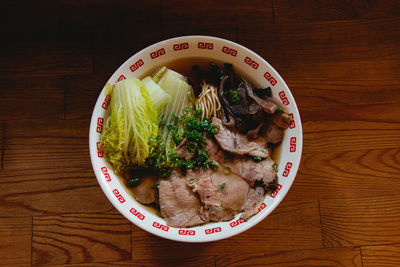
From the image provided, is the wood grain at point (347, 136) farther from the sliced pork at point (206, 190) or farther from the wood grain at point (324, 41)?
the sliced pork at point (206, 190)

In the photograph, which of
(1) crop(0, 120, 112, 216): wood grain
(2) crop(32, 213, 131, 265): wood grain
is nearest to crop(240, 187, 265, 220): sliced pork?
(2) crop(32, 213, 131, 265): wood grain

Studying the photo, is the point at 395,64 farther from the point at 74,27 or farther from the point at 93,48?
the point at 74,27

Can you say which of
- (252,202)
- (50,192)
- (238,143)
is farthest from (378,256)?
(50,192)

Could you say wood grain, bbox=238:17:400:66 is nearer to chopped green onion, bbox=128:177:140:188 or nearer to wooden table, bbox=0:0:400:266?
wooden table, bbox=0:0:400:266

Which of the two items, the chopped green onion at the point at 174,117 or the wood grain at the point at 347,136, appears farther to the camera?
the wood grain at the point at 347,136

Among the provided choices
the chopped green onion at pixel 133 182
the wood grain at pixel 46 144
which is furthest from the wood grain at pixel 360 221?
the wood grain at pixel 46 144

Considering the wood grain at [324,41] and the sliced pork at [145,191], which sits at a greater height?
the wood grain at [324,41]

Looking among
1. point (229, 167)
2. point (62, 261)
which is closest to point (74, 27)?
point (229, 167)

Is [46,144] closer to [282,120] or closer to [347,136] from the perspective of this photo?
[282,120]
